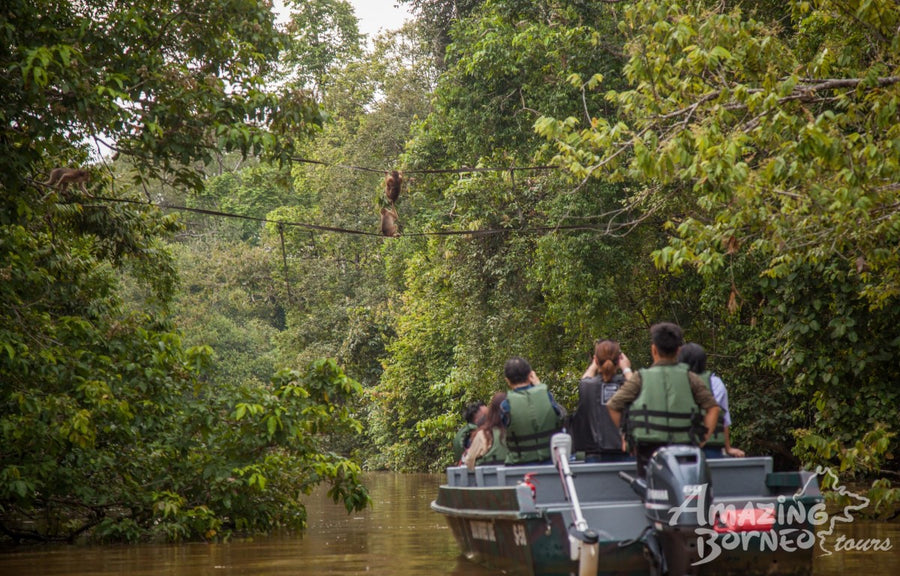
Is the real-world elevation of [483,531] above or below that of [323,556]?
above

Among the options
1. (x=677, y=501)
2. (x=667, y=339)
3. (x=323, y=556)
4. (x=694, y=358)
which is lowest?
(x=323, y=556)

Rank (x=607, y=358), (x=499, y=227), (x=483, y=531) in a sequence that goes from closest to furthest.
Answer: (x=607, y=358) < (x=483, y=531) < (x=499, y=227)

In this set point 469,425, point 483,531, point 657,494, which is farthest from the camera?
point 469,425

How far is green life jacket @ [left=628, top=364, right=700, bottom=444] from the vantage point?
25.8 feet

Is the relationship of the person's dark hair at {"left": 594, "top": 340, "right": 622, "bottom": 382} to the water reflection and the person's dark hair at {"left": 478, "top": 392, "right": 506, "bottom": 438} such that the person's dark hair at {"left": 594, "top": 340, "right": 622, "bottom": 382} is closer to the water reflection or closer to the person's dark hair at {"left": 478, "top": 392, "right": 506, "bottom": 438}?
the person's dark hair at {"left": 478, "top": 392, "right": 506, "bottom": 438}

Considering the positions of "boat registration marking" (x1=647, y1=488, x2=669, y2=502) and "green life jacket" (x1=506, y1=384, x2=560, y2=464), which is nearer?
"boat registration marking" (x1=647, y1=488, x2=669, y2=502)

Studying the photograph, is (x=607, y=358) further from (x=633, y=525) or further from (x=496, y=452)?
(x=496, y=452)

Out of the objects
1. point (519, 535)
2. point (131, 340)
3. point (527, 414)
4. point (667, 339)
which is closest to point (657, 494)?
point (667, 339)

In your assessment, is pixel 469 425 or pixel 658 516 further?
pixel 469 425

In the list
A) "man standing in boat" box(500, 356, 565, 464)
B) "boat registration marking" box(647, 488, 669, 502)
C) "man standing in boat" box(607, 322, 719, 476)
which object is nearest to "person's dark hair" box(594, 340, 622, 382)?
"man standing in boat" box(500, 356, 565, 464)

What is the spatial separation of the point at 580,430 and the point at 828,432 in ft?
24.7

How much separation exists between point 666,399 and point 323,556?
5183mm

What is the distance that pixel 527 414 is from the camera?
30.9 ft

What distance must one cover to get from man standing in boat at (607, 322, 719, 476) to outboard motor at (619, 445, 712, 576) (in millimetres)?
194
